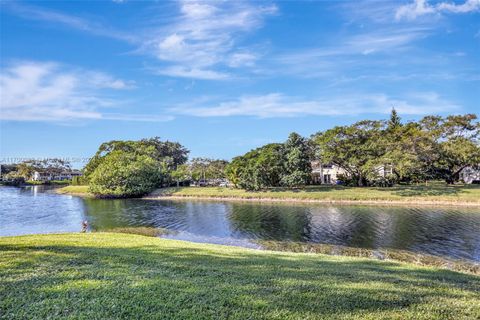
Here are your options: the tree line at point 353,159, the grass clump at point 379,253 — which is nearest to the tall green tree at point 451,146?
the tree line at point 353,159

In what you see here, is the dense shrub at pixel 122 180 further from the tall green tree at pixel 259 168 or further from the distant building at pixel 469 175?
the distant building at pixel 469 175

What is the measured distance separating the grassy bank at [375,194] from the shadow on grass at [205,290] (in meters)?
37.3

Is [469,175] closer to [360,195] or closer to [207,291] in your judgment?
[360,195]

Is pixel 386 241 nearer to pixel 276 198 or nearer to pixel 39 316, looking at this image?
pixel 39 316

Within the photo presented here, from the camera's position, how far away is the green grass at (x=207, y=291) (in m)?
5.49

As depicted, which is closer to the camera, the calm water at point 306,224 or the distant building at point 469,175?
the calm water at point 306,224

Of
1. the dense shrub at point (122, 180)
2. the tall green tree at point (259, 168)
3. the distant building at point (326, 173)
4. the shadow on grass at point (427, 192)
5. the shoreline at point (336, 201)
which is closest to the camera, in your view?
the shoreline at point (336, 201)

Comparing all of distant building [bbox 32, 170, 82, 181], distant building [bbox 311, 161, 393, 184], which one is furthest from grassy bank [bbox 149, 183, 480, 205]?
distant building [bbox 32, 170, 82, 181]

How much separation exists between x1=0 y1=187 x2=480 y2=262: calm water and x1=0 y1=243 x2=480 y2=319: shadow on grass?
511 inches

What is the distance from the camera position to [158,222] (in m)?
31.5

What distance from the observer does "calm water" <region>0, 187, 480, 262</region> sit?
2180 cm

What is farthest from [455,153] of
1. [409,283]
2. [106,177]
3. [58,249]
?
[106,177]

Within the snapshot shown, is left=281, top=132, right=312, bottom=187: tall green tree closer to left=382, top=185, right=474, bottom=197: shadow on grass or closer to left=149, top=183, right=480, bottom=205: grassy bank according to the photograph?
left=149, top=183, right=480, bottom=205: grassy bank

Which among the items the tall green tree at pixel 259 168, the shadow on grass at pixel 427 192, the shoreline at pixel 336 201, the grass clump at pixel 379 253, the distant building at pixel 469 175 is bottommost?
the grass clump at pixel 379 253
